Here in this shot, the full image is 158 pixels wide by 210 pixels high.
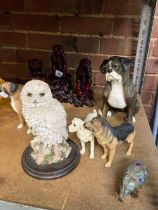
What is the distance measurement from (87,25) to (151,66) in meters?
0.29

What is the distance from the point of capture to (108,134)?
66 centimetres

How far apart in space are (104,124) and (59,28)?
1.81 feet

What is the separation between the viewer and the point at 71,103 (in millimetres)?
965

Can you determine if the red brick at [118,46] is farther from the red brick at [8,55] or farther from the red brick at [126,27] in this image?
the red brick at [8,55]

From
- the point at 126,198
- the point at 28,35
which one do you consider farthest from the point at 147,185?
the point at 28,35

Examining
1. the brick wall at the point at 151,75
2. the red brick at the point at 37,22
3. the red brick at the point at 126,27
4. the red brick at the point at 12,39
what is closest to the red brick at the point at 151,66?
the brick wall at the point at 151,75

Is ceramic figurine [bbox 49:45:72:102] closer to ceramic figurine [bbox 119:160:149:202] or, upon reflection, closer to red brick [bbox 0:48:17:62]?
red brick [bbox 0:48:17:62]

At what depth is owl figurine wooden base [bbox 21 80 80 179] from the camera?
645mm

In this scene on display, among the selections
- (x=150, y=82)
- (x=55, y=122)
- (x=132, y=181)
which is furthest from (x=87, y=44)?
(x=132, y=181)

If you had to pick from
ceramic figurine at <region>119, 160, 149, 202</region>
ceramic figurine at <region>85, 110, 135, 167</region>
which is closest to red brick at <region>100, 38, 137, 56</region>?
ceramic figurine at <region>85, 110, 135, 167</region>

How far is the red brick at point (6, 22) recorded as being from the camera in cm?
110

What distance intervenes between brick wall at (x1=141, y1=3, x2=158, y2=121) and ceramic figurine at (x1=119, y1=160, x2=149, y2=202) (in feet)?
1.91

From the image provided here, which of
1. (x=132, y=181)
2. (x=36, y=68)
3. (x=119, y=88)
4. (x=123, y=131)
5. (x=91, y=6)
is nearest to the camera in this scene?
(x=132, y=181)

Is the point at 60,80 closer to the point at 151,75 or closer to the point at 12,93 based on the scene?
the point at 12,93
